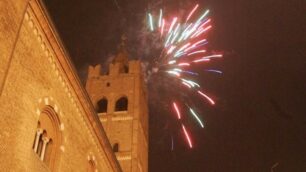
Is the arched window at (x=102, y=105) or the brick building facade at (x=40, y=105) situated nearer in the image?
the brick building facade at (x=40, y=105)

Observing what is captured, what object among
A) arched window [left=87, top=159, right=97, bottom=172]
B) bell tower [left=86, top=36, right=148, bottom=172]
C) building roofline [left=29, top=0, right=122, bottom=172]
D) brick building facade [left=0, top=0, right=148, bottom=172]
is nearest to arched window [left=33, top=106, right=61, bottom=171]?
brick building facade [left=0, top=0, right=148, bottom=172]

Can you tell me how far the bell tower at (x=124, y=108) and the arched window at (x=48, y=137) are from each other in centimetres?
1760

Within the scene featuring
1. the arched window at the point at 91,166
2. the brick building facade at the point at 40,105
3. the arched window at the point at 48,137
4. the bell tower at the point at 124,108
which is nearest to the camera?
the brick building facade at the point at 40,105

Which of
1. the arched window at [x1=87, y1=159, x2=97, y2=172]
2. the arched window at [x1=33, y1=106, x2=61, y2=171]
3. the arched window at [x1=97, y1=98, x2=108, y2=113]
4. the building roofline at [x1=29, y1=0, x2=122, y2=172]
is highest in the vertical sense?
the arched window at [x1=97, y1=98, x2=108, y2=113]

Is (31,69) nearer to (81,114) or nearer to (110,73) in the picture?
(81,114)

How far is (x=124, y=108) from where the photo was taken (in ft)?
113

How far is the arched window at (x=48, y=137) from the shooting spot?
13.4m

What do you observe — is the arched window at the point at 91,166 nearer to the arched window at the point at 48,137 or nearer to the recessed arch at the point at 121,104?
the arched window at the point at 48,137

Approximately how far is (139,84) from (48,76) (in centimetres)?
2153

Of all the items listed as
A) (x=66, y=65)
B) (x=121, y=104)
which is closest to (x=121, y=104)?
(x=121, y=104)

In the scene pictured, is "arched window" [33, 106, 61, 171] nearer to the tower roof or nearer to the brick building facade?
the brick building facade

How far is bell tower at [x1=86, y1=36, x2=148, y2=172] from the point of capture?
105 ft

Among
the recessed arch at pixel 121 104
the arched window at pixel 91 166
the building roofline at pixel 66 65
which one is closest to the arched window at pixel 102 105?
the recessed arch at pixel 121 104

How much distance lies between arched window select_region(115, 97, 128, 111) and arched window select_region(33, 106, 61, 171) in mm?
20014
